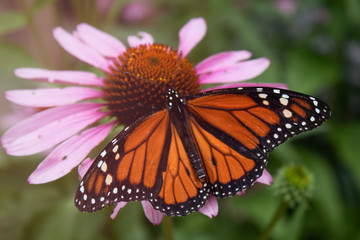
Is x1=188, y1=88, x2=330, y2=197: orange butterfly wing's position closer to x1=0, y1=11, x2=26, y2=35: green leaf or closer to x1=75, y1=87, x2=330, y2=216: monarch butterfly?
x1=75, y1=87, x2=330, y2=216: monarch butterfly

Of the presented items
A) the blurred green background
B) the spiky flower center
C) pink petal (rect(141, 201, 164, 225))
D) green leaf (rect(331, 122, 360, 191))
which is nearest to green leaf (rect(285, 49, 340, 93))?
the blurred green background

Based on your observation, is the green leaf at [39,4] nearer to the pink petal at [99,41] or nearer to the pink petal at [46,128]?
the pink petal at [99,41]

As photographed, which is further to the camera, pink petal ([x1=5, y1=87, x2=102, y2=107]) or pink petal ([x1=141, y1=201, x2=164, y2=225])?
pink petal ([x1=5, y1=87, x2=102, y2=107])

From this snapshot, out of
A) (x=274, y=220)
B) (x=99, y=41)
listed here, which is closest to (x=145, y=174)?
(x=274, y=220)

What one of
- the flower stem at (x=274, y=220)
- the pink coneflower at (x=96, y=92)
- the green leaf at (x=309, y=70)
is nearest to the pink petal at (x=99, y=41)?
the pink coneflower at (x=96, y=92)

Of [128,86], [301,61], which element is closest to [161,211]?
[128,86]

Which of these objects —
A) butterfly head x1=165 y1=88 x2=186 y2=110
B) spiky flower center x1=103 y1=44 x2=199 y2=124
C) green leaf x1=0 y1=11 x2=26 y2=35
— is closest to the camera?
butterfly head x1=165 y1=88 x2=186 y2=110
